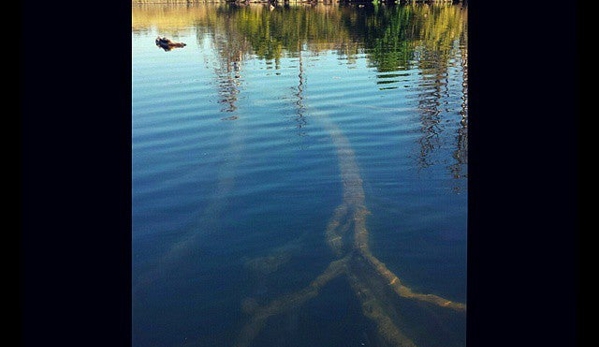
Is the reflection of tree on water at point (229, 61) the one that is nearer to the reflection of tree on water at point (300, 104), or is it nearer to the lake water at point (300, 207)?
the lake water at point (300, 207)

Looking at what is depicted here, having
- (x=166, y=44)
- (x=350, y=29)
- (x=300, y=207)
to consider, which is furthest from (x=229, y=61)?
(x=300, y=207)

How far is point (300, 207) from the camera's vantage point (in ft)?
22.0

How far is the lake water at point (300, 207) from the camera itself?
4602 mm

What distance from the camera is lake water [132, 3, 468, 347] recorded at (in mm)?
4602

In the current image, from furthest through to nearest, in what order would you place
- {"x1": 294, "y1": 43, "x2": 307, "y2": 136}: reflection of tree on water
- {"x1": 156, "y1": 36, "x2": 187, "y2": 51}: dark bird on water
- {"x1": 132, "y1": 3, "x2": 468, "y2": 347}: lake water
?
{"x1": 156, "y1": 36, "x2": 187, "y2": 51}: dark bird on water < {"x1": 294, "y1": 43, "x2": 307, "y2": 136}: reflection of tree on water < {"x1": 132, "y1": 3, "x2": 468, "y2": 347}: lake water

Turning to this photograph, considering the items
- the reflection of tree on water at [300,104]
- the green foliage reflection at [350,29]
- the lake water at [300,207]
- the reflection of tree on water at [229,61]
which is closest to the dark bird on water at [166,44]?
the reflection of tree on water at [229,61]

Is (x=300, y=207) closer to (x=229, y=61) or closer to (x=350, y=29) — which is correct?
(x=229, y=61)

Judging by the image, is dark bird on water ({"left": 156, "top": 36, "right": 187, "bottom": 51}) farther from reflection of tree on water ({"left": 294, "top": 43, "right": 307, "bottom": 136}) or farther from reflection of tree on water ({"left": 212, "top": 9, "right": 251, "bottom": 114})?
reflection of tree on water ({"left": 294, "top": 43, "right": 307, "bottom": 136})

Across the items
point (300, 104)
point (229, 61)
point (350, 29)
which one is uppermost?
point (350, 29)

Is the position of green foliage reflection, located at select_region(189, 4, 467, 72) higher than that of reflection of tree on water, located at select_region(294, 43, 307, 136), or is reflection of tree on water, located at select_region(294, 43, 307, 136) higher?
green foliage reflection, located at select_region(189, 4, 467, 72)

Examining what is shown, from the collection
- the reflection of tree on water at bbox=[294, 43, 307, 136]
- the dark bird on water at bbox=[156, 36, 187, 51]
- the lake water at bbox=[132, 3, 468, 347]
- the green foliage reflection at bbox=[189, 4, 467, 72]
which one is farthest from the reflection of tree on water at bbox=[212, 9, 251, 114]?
the dark bird on water at bbox=[156, 36, 187, 51]

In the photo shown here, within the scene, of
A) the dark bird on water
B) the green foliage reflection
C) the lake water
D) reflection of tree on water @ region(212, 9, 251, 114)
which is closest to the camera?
the lake water
